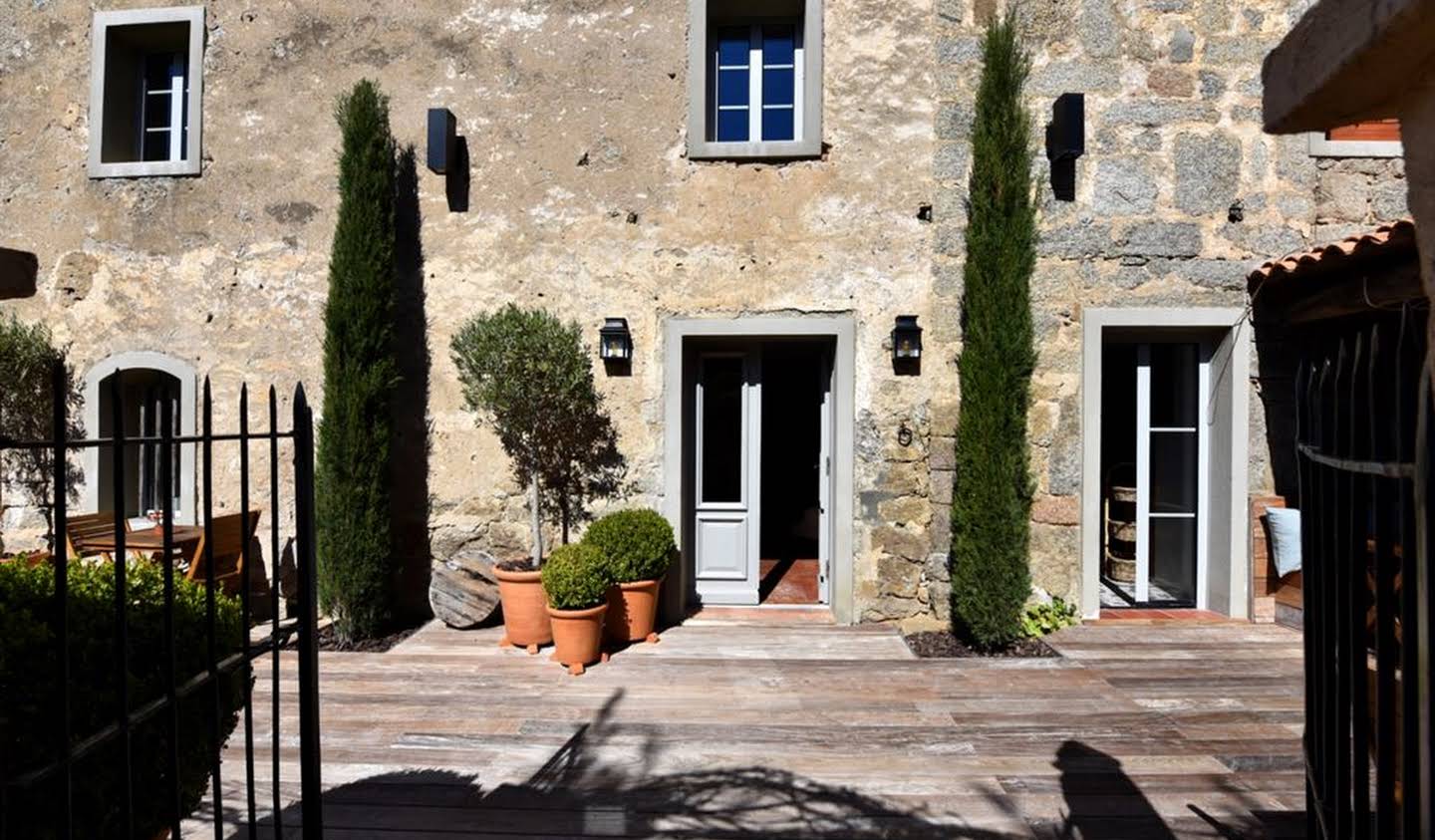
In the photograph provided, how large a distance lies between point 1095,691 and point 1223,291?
3065 mm

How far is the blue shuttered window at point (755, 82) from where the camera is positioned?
556 cm

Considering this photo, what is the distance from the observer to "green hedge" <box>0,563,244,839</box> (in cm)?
164

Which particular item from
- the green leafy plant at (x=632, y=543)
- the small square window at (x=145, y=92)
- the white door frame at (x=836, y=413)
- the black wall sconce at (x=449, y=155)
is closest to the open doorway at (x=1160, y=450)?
the white door frame at (x=836, y=413)

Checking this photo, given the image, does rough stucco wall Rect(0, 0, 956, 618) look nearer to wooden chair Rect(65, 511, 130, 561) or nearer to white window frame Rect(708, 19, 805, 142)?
white window frame Rect(708, 19, 805, 142)

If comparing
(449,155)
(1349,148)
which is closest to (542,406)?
(449,155)

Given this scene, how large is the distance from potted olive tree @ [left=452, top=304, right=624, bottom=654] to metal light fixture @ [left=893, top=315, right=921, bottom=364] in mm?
2135

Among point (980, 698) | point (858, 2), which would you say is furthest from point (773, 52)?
point (980, 698)

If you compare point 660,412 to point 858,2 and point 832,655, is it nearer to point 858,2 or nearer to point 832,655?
point 832,655

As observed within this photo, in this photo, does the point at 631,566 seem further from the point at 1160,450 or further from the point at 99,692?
the point at 1160,450

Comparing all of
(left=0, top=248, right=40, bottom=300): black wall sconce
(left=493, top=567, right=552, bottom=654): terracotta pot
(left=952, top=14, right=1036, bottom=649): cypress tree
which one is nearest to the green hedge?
(left=0, top=248, right=40, bottom=300): black wall sconce

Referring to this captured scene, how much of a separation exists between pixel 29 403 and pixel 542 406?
401cm

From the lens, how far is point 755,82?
5574mm

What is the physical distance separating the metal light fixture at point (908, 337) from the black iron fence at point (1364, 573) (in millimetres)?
3519

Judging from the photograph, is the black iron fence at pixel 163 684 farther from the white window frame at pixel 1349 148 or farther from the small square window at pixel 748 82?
the white window frame at pixel 1349 148
